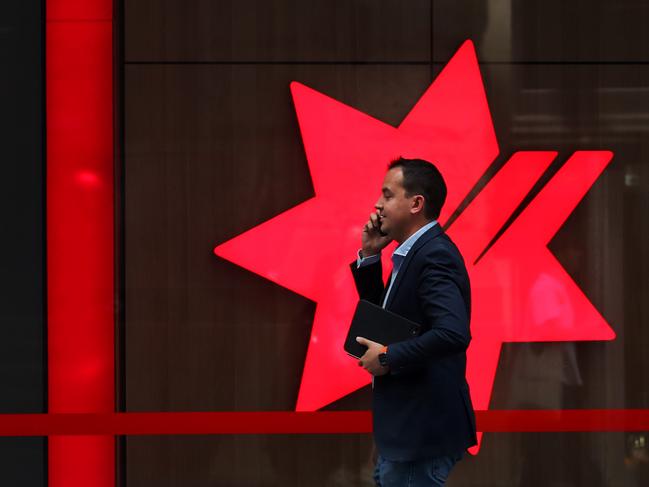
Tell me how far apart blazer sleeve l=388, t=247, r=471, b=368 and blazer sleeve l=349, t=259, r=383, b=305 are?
1.21ft

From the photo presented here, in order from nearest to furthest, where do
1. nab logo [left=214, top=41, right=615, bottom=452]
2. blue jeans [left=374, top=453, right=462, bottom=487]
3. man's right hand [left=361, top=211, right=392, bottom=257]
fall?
1. blue jeans [left=374, top=453, right=462, bottom=487]
2. man's right hand [left=361, top=211, right=392, bottom=257]
3. nab logo [left=214, top=41, right=615, bottom=452]

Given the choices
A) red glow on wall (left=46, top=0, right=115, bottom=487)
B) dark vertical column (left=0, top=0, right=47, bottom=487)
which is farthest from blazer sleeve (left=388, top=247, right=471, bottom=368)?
dark vertical column (left=0, top=0, right=47, bottom=487)

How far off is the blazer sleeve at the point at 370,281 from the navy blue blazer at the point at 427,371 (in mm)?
261

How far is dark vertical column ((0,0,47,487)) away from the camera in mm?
4137

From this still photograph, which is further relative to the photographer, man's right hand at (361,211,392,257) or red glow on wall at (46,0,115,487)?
red glow on wall at (46,0,115,487)

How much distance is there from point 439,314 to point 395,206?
0.46 metres

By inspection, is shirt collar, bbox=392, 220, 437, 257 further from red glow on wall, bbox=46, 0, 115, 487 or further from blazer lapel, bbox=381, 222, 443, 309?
red glow on wall, bbox=46, 0, 115, 487

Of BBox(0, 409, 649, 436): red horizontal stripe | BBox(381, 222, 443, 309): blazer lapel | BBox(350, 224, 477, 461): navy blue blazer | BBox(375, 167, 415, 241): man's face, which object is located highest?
BBox(375, 167, 415, 241): man's face

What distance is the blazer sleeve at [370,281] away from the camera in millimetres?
2975

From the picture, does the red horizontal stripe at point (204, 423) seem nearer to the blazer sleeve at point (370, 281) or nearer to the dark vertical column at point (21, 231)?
the dark vertical column at point (21, 231)

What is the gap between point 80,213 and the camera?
13.6ft

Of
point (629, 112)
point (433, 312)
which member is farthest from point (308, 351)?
point (629, 112)

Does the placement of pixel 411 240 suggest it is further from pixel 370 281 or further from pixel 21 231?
pixel 21 231

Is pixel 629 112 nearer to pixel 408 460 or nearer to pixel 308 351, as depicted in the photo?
pixel 308 351
